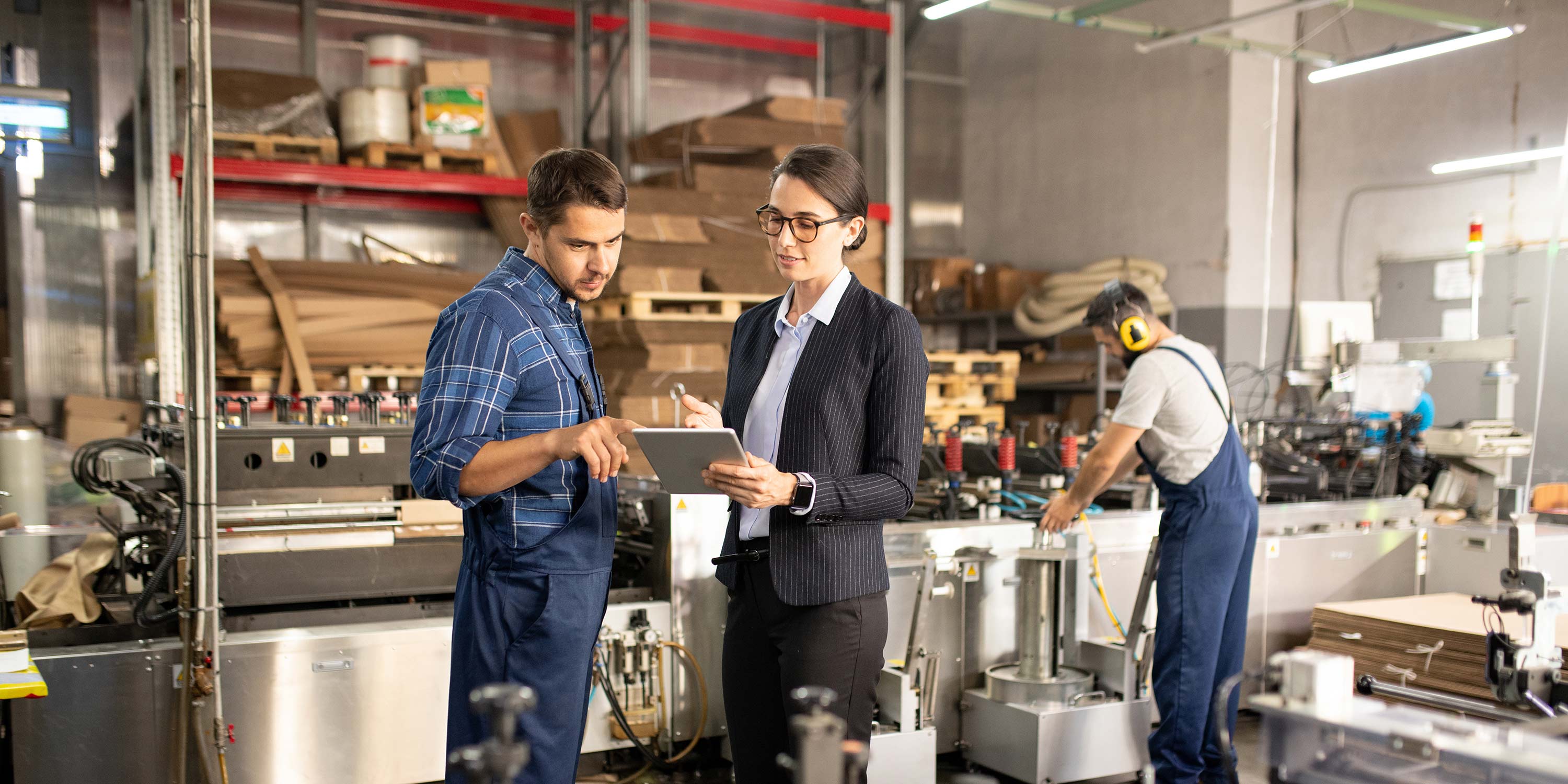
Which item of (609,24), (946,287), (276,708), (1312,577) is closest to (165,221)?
(609,24)

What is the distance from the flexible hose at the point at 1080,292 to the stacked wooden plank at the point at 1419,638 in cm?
392

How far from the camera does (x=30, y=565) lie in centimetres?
329

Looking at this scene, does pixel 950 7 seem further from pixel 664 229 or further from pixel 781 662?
pixel 781 662

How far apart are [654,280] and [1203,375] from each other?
3592 mm

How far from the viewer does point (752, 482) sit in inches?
64.6

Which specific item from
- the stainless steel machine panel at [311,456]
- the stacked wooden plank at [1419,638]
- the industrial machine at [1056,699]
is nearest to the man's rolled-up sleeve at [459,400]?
the stainless steel machine panel at [311,456]

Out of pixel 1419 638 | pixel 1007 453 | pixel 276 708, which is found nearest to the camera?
pixel 276 708

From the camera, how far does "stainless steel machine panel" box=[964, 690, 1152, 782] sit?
3402 mm

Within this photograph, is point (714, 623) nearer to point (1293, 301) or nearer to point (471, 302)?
point (471, 302)

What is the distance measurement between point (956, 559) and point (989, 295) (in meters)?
5.37

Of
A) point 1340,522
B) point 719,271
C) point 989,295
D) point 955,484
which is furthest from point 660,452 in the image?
point 989,295

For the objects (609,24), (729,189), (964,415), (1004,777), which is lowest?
(1004,777)

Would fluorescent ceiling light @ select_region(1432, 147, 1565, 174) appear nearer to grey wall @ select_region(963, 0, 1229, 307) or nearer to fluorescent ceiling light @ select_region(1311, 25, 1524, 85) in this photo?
fluorescent ceiling light @ select_region(1311, 25, 1524, 85)

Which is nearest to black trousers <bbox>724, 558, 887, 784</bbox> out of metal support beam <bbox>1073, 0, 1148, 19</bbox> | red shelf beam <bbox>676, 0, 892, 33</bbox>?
metal support beam <bbox>1073, 0, 1148, 19</bbox>
